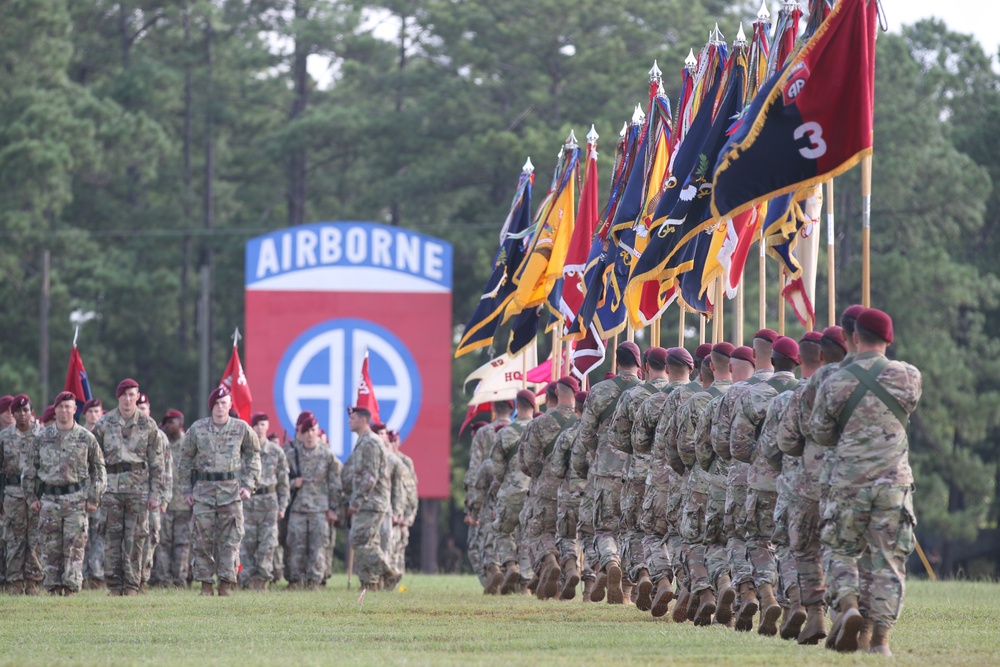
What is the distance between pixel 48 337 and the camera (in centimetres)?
4022

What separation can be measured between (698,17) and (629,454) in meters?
28.5

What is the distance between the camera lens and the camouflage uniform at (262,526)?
1891 cm

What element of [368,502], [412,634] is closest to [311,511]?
[368,502]

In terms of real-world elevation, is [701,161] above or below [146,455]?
above

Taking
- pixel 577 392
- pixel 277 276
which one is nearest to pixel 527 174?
pixel 577 392

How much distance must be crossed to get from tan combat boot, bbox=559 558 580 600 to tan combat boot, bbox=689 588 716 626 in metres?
3.04

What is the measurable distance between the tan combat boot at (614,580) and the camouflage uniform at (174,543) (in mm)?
6731

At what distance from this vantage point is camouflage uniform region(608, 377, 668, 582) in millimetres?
13336

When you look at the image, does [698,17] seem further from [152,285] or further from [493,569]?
[493,569]

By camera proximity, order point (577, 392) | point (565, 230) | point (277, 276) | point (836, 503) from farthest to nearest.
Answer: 1. point (277, 276)
2. point (565, 230)
3. point (577, 392)
4. point (836, 503)

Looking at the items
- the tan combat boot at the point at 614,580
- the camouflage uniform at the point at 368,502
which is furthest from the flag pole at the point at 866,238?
the camouflage uniform at the point at 368,502

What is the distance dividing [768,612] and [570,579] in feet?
13.6

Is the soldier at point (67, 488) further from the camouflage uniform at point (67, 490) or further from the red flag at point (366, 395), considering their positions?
the red flag at point (366, 395)

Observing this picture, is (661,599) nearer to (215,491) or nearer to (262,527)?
(215,491)
